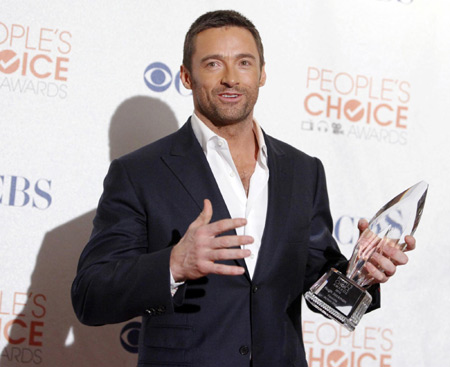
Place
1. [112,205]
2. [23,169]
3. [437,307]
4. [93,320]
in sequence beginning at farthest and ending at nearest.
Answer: [437,307]
[23,169]
[112,205]
[93,320]

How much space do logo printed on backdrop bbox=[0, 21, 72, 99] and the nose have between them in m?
0.95

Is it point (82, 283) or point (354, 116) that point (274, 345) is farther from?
point (354, 116)

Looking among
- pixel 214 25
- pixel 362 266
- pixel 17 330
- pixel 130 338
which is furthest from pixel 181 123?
pixel 362 266

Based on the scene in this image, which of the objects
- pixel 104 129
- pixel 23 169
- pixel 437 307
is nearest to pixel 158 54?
pixel 104 129

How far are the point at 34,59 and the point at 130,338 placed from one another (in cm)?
121

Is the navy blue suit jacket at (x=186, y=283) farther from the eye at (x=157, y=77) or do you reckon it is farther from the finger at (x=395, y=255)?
the eye at (x=157, y=77)

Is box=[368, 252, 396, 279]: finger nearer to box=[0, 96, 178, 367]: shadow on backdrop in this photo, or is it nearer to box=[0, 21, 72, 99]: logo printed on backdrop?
box=[0, 96, 178, 367]: shadow on backdrop

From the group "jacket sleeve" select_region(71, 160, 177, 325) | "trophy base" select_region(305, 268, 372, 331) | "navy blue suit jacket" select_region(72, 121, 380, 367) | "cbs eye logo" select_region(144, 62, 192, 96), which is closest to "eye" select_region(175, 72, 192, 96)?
"cbs eye logo" select_region(144, 62, 192, 96)

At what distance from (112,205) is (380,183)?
4.97 feet

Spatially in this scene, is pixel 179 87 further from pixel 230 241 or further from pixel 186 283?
pixel 230 241

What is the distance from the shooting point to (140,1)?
2.82 metres

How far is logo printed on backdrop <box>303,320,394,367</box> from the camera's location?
290 centimetres

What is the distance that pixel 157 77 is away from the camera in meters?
2.81

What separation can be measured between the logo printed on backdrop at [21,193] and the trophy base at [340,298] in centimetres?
134
